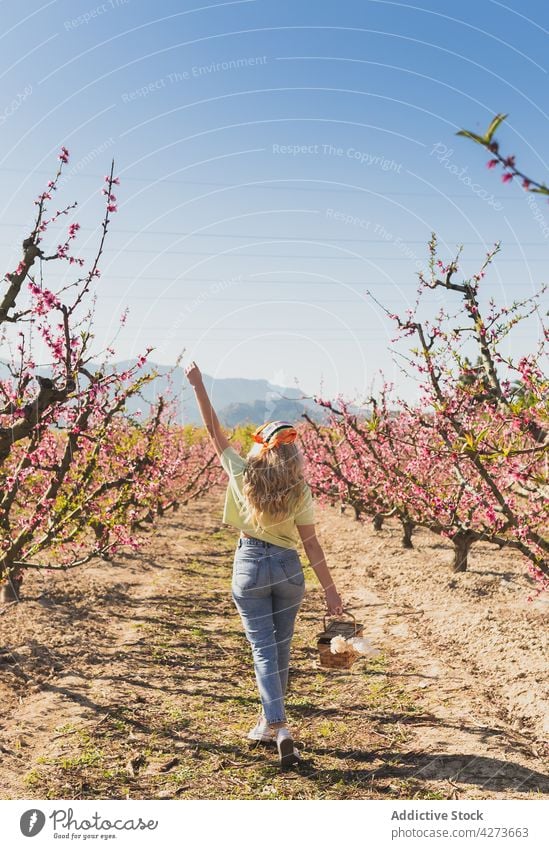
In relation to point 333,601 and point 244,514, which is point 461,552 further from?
point 244,514

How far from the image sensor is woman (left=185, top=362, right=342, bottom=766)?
4598 millimetres

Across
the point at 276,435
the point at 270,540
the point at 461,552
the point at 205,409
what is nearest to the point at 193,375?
the point at 205,409

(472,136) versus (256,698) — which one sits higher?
(472,136)

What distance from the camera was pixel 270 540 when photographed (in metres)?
4.70

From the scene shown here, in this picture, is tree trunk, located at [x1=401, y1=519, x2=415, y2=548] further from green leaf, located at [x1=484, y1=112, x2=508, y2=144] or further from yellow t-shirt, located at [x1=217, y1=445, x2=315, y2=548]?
green leaf, located at [x1=484, y1=112, x2=508, y2=144]

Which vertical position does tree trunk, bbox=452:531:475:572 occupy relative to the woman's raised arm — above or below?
below

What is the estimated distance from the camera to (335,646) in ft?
15.8

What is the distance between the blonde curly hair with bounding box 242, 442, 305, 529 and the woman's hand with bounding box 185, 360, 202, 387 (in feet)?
2.30

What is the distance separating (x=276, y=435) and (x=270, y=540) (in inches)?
30.8

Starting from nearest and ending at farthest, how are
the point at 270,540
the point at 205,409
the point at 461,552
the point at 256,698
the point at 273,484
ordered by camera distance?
1. the point at 273,484
2. the point at 270,540
3. the point at 205,409
4. the point at 256,698
5. the point at 461,552

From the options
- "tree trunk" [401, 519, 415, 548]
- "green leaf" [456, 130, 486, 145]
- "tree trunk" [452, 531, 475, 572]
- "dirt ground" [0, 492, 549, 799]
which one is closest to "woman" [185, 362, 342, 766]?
"dirt ground" [0, 492, 549, 799]

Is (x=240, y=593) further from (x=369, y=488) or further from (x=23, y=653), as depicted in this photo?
(x=369, y=488)

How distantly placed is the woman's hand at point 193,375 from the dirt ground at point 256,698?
2907mm
